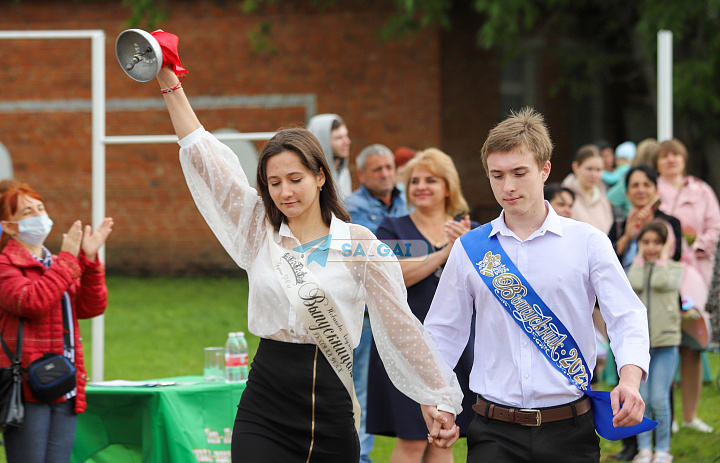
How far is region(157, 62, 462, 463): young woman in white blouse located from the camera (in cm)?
338

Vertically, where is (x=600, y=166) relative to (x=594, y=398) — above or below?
above

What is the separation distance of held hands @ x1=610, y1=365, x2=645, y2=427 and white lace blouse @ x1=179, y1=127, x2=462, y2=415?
0.75 meters

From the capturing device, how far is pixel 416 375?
3568mm

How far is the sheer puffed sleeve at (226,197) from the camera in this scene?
3.47m

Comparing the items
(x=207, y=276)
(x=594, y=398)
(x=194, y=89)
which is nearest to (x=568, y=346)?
(x=594, y=398)

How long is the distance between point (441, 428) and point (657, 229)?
3363mm

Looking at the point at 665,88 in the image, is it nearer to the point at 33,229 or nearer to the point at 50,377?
the point at 33,229

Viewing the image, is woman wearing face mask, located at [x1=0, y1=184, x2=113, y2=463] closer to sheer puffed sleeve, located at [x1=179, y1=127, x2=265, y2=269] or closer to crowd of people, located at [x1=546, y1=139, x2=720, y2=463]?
sheer puffed sleeve, located at [x1=179, y1=127, x2=265, y2=269]

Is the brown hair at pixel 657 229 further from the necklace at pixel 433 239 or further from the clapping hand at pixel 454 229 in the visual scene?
the clapping hand at pixel 454 229

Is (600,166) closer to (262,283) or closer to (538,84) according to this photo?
(262,283)

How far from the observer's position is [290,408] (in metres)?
3.38

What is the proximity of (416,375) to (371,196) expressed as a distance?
9.74ft

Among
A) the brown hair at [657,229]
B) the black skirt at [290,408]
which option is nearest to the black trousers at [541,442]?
the black skirt at [290,408]

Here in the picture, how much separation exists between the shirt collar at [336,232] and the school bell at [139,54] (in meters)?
0.77
